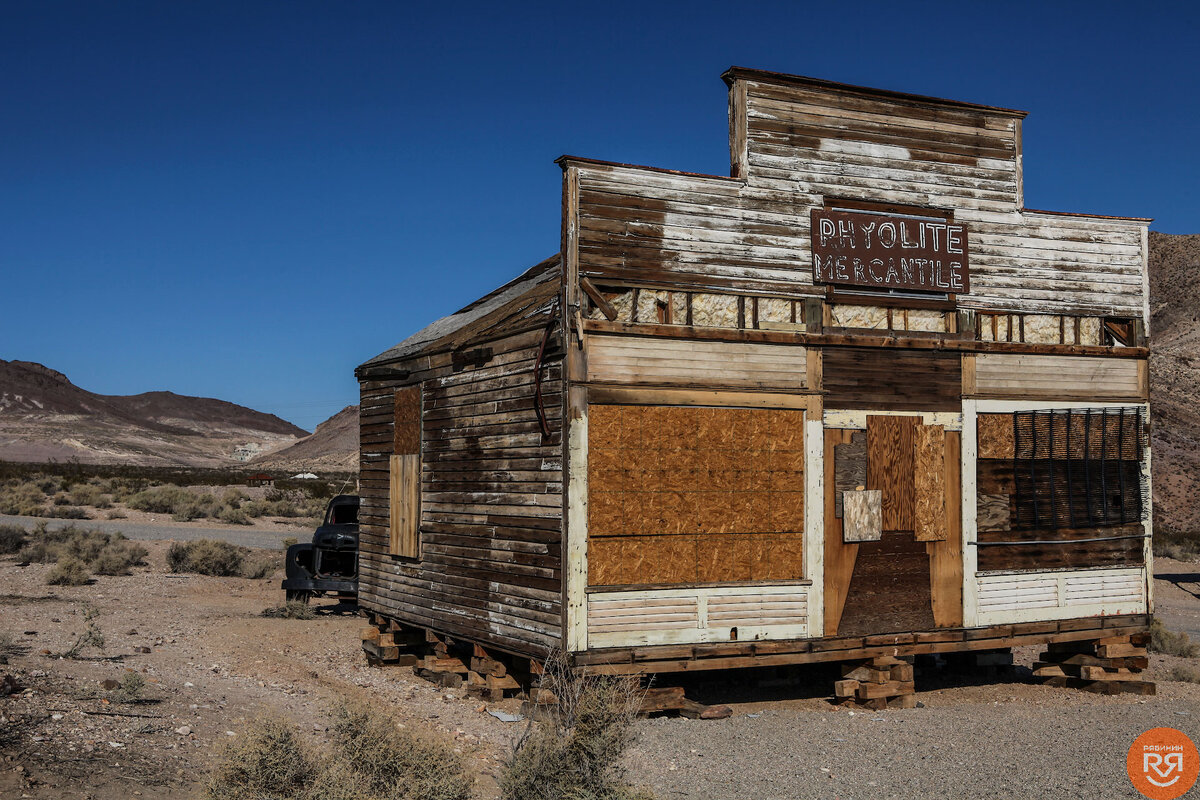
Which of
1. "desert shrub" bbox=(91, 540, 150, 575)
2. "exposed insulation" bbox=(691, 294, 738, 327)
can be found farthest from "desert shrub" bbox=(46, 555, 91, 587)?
A: "exposed insulation" bbox=(691, 294, 738, 327)

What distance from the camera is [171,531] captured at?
3347 cm

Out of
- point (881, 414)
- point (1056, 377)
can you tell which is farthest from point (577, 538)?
point (1056, 377)

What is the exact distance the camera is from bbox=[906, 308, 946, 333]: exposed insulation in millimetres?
12180

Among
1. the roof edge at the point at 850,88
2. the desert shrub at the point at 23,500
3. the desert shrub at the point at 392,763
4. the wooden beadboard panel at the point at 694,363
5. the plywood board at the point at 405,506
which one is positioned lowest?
the desert shrub at the point at 392,763

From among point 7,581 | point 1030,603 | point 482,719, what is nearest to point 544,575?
point 482,719

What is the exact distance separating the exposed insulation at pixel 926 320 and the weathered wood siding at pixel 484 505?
4250 mm

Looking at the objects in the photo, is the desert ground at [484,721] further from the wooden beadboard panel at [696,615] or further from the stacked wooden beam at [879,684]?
the wooden beadboard panel at [696,615]

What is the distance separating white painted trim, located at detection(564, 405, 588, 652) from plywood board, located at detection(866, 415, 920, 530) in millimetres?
3266

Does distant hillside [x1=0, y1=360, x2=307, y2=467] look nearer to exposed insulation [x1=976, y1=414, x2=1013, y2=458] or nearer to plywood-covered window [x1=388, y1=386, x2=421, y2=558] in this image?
plywood-covered window [x1=388, y1=386, x2=421, y2=558]

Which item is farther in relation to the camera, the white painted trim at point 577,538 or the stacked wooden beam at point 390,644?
the stacked wooden beam at point 390,644

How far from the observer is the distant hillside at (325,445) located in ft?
452

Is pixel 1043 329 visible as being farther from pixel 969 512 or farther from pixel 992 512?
pixel 969 512

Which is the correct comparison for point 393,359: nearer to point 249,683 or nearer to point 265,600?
point 249,683

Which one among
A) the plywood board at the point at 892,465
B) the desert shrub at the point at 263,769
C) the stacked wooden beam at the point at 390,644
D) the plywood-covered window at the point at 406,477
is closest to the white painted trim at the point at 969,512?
the plywood board at the point at 892,465
